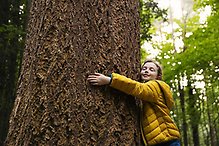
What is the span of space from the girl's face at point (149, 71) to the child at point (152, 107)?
98 mm

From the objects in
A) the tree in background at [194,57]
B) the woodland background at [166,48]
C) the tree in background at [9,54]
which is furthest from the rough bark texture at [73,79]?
the tree in background at [194,57]

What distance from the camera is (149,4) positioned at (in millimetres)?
17766

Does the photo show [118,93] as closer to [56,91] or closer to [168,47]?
[56,91]

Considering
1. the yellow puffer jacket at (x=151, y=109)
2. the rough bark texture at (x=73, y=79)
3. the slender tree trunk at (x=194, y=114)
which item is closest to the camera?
the rough bark texture at (x=73, y=79)

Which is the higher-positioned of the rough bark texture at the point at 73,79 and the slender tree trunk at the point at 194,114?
the rough bark texture at the point at 73,79

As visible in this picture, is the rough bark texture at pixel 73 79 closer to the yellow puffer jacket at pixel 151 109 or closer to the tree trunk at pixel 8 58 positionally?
the yellow puffer jacket at pixel 151 109

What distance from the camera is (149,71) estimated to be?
121 inches

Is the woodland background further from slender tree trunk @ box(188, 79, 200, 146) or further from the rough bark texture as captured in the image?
the rough bark texture

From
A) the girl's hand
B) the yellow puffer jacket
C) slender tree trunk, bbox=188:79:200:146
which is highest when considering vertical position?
the girl's hand

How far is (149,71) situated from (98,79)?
69 cm

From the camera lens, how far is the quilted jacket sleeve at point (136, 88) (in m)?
2.65

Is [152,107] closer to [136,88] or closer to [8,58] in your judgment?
[136,88]

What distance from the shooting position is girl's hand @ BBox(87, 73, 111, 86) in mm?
2570

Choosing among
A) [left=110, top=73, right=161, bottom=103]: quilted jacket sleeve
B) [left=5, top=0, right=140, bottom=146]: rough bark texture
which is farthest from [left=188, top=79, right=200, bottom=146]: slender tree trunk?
[left=5, top=0, right=140, bottom=146]: rough bark texture
